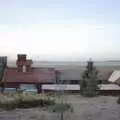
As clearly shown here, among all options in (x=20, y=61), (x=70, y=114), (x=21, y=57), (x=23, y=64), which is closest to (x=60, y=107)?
(x=70, y=114)

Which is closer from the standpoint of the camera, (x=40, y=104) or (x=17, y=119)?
(x=17, y=119)

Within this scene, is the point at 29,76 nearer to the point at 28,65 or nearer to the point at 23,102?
the point at 28,65

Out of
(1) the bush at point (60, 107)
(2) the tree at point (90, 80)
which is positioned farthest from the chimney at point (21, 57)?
(1) the bush at point (60, 107)

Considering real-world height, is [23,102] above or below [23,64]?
below

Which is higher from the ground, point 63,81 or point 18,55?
point 18,55

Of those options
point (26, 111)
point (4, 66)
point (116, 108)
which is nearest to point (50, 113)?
point (26, 111)

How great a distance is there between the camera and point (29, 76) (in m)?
13.2

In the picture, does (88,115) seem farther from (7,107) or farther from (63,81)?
(63,81)

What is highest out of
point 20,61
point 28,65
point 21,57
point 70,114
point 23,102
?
point 21,57

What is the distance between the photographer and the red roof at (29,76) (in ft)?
41.5

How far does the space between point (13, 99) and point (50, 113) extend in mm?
844

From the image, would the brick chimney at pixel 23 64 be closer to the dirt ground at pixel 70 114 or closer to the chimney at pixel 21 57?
the chimney at pixel 21 57

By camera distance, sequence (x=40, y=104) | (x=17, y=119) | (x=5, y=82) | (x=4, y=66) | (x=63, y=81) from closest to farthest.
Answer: (x=17, y=119), (x=40, y=104), (x=5, y=82), (x=63, y=81), (x=4, y=66)

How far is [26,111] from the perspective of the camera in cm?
473
